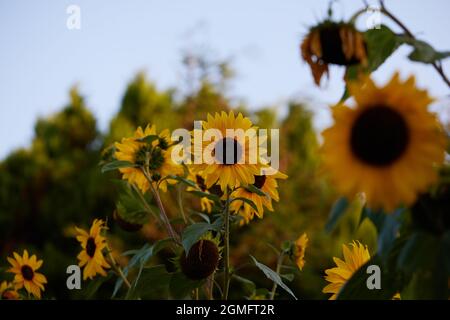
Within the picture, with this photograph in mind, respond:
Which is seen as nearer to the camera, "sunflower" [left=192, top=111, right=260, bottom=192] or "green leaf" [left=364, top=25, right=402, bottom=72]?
"green leaf" [left=364, top=25, right=402, bottom=72]

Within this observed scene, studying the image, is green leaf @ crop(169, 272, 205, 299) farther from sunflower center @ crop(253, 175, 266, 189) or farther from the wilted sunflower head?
sunflower center @ crop(253, 175, 266, 189)

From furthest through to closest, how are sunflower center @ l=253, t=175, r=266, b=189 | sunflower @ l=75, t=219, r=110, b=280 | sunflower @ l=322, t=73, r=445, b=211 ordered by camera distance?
1. sunflower @ l=75, t=219, r=110, b=280
2. sunflower center @ l=253, t=175, r=266, b=189
3. sunflower @ l=322, t=73, r=445, b=211

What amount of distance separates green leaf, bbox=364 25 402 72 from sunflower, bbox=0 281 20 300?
39.2 inches

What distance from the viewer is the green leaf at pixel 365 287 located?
625 millimetres

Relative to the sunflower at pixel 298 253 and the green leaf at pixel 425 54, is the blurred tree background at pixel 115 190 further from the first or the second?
the green leaf at pixel 425 54

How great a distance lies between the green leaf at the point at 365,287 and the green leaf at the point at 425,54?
0.21 m

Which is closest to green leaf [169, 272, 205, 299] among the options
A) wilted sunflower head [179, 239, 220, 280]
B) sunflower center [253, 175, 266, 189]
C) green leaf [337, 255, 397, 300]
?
wilted sunflower head [179, 239, 220, 280]

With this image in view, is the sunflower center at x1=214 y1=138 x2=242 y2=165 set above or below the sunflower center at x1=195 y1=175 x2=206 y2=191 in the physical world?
above

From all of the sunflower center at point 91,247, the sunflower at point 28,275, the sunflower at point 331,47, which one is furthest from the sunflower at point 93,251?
the sunflower at point 331,47

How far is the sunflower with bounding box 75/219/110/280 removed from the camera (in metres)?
1.33

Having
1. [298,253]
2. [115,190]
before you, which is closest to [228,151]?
[298,253]

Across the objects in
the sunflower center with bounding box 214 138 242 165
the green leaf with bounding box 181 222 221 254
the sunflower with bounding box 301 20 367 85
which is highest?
the sunflower with bounding box 301 20 367 85

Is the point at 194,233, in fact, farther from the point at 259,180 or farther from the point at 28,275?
the point at 28,275
